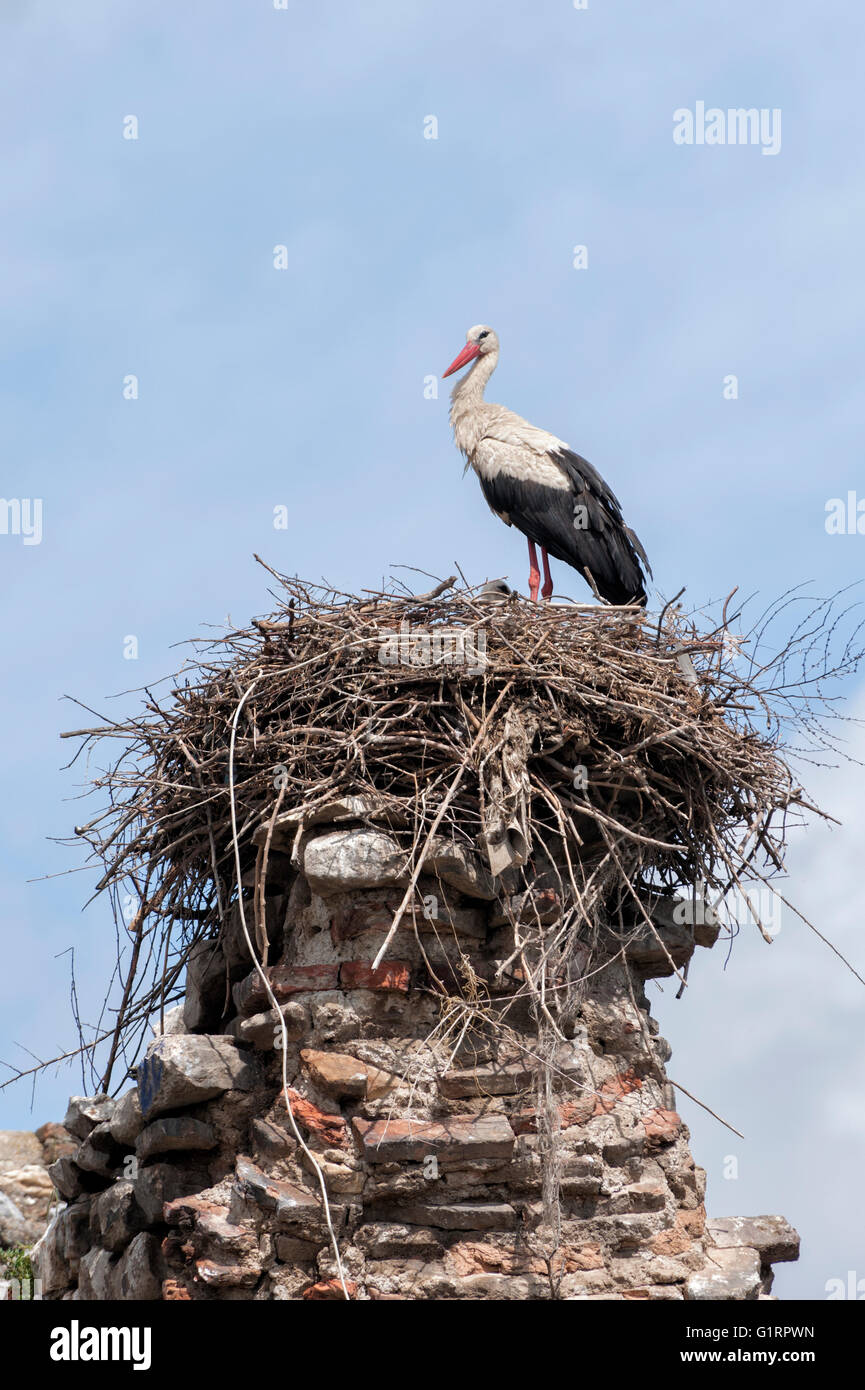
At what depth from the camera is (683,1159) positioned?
595 centimetres

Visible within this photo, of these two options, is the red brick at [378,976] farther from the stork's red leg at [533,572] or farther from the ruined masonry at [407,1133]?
the stork's red leg at [533,572]

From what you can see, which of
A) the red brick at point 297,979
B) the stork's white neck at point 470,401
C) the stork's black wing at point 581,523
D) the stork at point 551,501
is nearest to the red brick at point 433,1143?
the red brick at point 297,979

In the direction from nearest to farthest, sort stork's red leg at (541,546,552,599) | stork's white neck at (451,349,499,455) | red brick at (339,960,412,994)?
red brick at (339,960,412,994)
stork's red leg at (541,546,552,599)
stork's white neck at (451,349,499,455)

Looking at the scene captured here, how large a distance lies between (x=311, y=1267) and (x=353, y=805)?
1.63 metres

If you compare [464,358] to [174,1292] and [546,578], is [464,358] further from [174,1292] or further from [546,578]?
[174,1292]

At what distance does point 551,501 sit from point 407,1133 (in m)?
→ 4.17

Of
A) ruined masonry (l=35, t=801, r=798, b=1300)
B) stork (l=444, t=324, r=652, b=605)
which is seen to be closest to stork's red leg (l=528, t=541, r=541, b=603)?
stork (l=444, t=324, r=652, b=605)

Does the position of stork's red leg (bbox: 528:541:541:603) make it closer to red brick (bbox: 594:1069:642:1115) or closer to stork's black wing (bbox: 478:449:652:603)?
stork's black wing (bbox: 478:449:652:603)

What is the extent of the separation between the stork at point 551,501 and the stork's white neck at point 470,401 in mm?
11

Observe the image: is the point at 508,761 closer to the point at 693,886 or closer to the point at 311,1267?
the point at 693,886

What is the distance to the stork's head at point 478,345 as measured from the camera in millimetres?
10203

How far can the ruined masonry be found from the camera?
550 cm

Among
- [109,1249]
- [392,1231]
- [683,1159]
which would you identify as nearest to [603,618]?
[683,1159]

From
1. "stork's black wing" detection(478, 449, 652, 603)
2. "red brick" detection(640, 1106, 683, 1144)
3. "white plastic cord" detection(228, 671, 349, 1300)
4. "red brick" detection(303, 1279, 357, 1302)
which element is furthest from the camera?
"stork's black wing" detection(478, 449, 652, 603)
